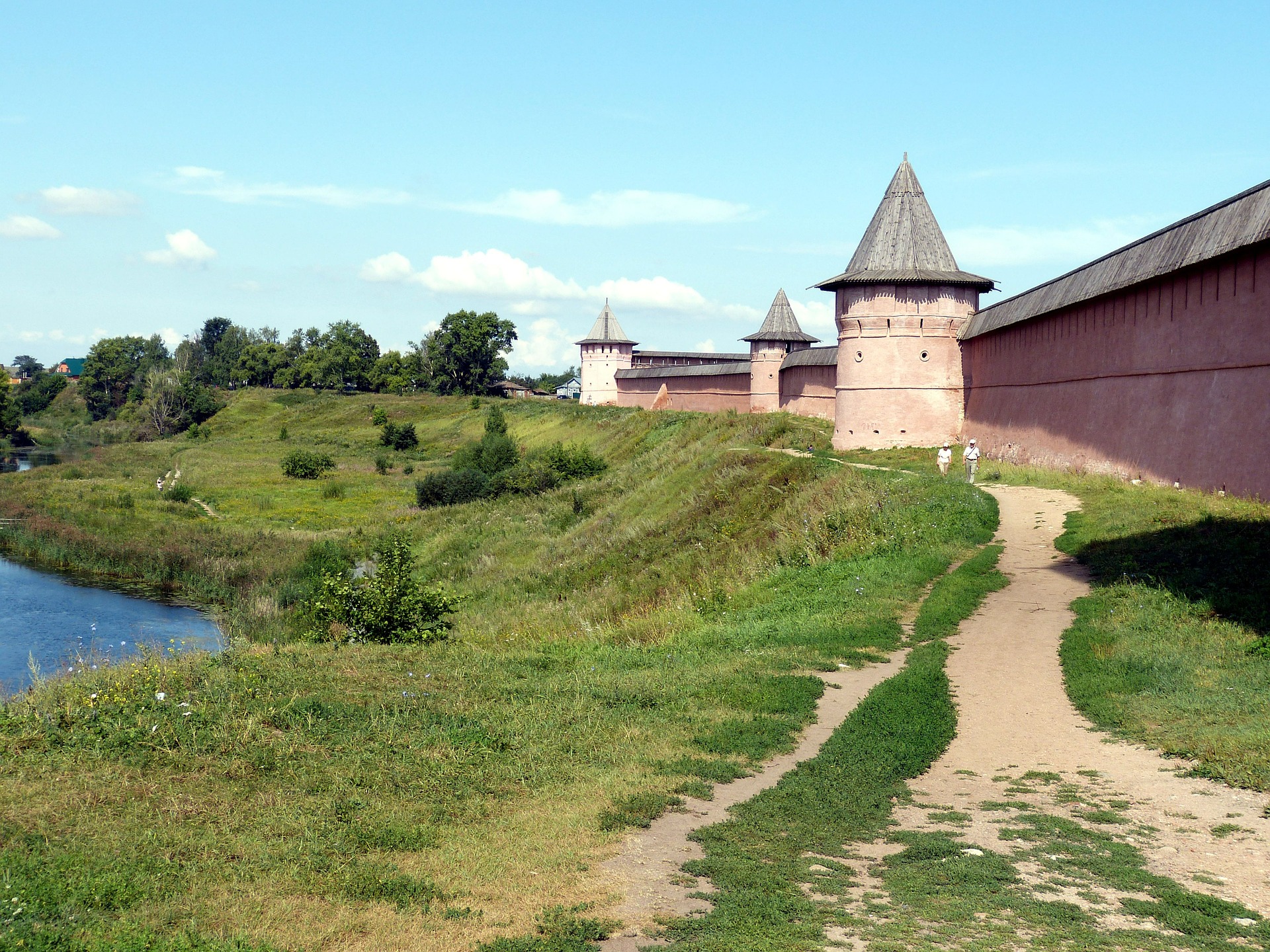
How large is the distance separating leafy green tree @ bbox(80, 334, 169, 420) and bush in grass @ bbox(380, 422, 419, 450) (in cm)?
4348

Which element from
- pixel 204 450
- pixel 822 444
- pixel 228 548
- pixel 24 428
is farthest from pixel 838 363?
pixel 24 428

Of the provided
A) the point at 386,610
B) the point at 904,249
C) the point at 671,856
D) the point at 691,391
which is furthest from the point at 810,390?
the point at 671,856

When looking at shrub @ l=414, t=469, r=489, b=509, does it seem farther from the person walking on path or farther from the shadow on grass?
the shadow on grass

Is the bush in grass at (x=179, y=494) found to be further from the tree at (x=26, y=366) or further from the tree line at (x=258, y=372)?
the tree at (x=26, y=366)

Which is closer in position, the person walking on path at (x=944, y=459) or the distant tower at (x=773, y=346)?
the person walking on path at (x=944, y=459)

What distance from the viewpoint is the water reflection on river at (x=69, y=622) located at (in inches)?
758

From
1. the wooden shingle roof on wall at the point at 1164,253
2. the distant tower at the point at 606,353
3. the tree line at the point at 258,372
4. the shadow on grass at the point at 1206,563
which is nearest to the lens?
the shadow on grass at the point at 1206,563

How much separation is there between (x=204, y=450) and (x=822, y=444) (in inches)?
1717

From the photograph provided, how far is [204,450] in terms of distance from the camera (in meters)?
62.4

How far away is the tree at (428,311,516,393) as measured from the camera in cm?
8806

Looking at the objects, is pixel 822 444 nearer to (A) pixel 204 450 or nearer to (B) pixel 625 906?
(B) pixel 625 906

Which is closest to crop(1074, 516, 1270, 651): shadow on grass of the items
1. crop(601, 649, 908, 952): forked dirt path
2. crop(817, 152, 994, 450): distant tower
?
crop(601, 649, 908, 952): forked dirt path

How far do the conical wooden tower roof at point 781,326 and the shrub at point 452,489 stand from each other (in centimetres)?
1487

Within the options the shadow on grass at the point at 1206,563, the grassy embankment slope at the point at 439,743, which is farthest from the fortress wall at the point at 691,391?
the shadow on grass at the point at 1206,563
